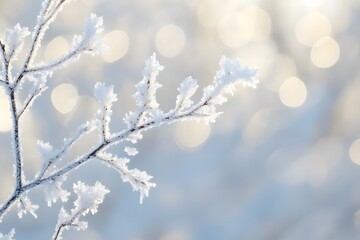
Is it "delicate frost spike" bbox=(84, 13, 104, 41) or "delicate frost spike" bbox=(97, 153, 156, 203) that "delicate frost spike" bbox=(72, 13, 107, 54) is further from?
"delicate frost spike" bbox=(97, 153, 156, 203)

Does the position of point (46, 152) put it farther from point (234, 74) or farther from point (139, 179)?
point (234, 74)

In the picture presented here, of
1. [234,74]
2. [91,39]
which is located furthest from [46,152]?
[234,74]

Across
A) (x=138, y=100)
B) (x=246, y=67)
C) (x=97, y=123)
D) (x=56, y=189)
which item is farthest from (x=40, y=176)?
(x=246, y=67)

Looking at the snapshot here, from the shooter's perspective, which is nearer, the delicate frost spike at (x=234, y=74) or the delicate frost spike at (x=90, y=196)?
the delicate frost spike at (x=234, y=74)

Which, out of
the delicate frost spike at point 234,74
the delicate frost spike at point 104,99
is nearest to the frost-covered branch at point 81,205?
the delicate frost spike at point 104,99

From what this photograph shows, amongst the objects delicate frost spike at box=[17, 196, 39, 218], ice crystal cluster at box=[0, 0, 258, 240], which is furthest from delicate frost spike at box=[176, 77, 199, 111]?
delicate frost spike at box=[17, 196, 39, 218]

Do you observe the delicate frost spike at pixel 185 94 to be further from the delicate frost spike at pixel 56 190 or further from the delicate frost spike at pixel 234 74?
the delicate frost spike at pixel 56 190

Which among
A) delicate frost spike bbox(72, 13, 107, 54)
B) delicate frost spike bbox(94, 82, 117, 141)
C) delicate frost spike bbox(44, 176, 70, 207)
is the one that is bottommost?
delicate frost spike bbox(44, 176, 70, 207)

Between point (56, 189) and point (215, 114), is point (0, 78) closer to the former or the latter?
point (56, 189)
